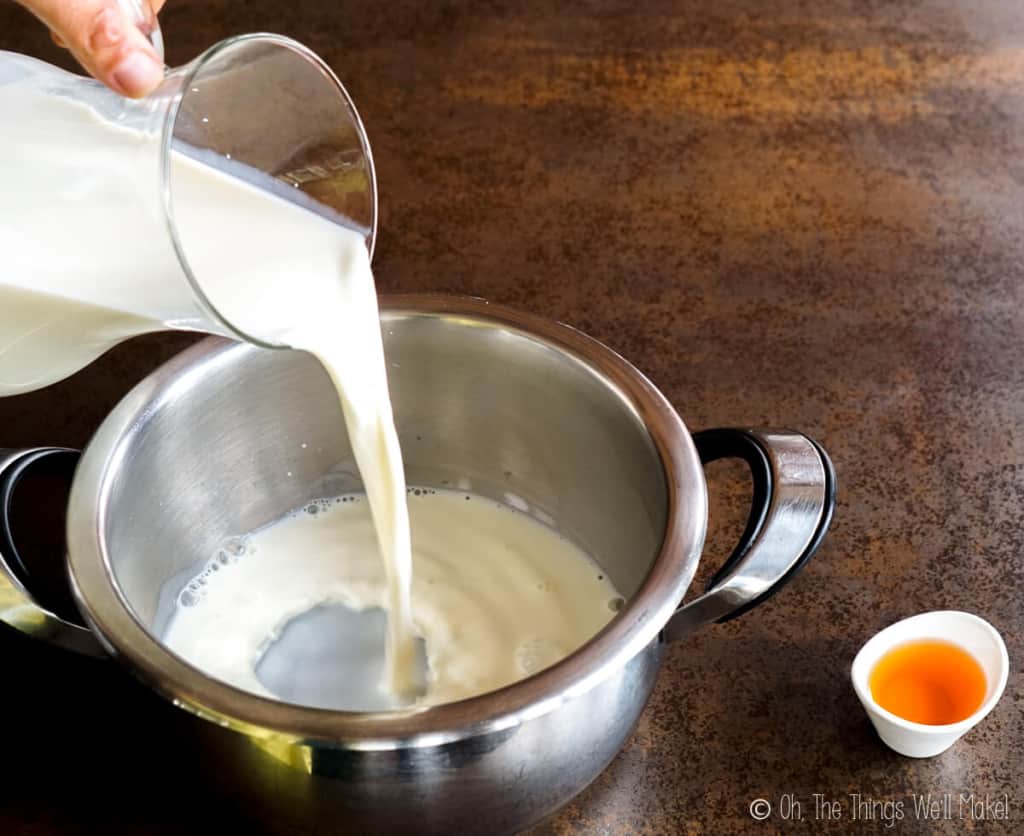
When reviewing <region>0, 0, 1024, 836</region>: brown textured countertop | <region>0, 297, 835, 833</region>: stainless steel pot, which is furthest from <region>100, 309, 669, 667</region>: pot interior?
<region>0, 0, 1024, 836</region>: brown textured countertop

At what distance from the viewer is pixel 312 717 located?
834mm

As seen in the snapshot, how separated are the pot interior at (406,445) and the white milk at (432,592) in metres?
0.02

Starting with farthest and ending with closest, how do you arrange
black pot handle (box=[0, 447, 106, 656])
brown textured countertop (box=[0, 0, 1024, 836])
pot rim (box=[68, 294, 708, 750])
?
brown textured countertop (box=[0, 0, 1024, 836]) < black pot handle (box=[0, 447, 106, 656]) < pot rim (box=[68, 294, 708, 750])

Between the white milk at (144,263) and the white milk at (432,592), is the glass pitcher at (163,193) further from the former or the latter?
the white milk at (432,592)

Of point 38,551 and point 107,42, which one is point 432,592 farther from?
Result: point 107,42

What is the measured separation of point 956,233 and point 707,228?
0.34 metres

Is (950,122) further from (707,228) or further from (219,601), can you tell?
Result: (219,601)

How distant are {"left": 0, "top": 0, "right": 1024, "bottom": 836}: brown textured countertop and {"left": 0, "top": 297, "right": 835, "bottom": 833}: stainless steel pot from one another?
4.5 inches

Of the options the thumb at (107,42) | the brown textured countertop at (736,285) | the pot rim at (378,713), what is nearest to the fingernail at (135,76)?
the thumb at (107,42)

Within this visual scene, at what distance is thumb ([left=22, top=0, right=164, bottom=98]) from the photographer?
897mm

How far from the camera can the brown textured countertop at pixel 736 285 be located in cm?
111

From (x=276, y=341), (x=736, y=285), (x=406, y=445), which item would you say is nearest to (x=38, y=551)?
(x=406, y=445)

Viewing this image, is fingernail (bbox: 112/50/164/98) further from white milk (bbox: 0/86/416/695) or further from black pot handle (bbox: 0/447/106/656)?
black pot handle (bbox: 0/447/106/656)

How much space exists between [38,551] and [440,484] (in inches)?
16.5
